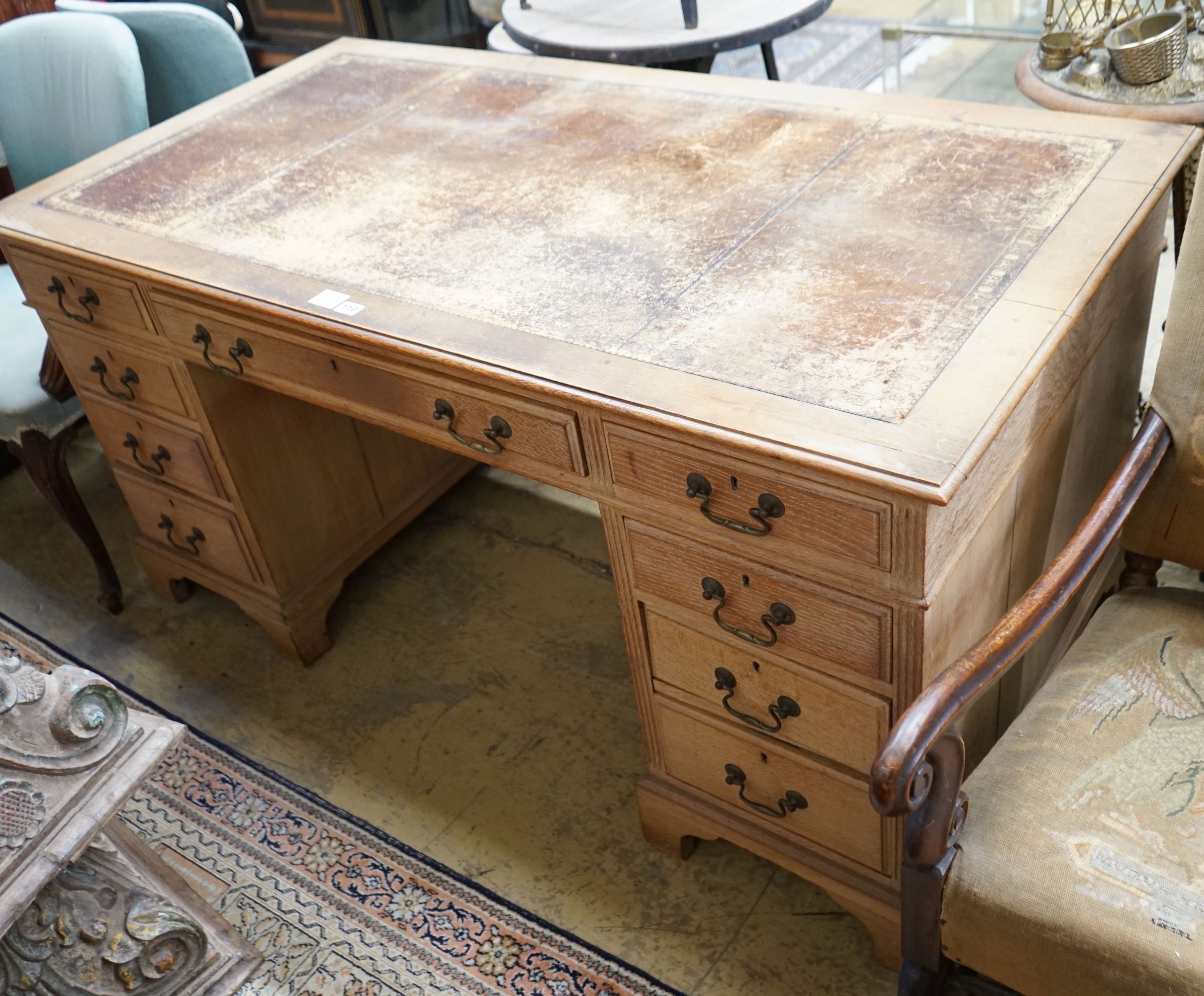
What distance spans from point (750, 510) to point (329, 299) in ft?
2.14

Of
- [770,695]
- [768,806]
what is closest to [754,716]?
[770,695]

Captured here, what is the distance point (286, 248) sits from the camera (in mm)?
1659

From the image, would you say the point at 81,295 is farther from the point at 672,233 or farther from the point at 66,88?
the point at 672,233

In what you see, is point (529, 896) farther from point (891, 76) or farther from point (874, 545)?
point (891, 76)

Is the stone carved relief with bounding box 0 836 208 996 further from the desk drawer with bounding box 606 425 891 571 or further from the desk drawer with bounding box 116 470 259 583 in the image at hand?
the desk drawer with bounding box 606 425 891 571

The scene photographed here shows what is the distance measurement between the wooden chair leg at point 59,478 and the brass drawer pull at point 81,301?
376 millimetres

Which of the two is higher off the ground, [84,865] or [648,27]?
[648,27]

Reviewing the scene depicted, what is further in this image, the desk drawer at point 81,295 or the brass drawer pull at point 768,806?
the desk drawer at point 81,295

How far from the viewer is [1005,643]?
109cm

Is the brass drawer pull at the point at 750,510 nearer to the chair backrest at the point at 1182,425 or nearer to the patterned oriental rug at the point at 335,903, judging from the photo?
the chair backrest at the point at 1182,425

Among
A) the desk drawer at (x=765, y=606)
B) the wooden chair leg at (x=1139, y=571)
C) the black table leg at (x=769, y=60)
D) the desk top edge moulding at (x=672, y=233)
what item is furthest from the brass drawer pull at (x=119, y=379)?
the black table leg at (x=769, y=60)

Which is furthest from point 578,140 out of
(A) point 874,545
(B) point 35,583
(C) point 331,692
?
(B) point 35,583

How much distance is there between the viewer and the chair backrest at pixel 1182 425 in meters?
1.28

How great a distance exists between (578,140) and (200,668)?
50.1 inches
